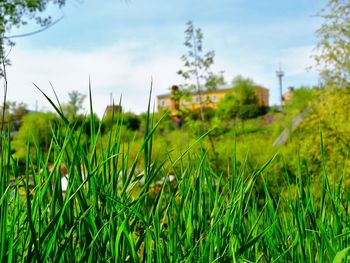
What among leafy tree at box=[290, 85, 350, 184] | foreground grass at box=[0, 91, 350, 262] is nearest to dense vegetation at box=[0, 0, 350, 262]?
foreground grass at box=[0, 91, 350, 262]

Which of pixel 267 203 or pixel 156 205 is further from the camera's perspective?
pixel 267 203

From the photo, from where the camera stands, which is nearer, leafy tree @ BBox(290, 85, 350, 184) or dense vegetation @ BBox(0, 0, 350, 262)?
dense vegetation @ BBox(0, 0, 350, 262)

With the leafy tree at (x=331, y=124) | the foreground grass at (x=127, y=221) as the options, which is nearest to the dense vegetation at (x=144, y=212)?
the foreground grass at (x=127, y=221)

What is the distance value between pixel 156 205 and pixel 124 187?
0.08 meters

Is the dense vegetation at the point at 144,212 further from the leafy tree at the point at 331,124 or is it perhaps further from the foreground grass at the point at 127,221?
the leafy tree at the point at 331,124

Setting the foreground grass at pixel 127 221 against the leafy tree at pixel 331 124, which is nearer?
the foreground grass at pixel 127 221

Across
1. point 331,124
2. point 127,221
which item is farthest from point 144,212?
point 331,124

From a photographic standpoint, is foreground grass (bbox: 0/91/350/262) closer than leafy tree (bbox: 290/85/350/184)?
Yes

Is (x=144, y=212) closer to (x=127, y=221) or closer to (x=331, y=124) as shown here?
(x=127, y=221)

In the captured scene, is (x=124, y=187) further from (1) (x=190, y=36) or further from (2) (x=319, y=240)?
(1) (x=190, y=36)

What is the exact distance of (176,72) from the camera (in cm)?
838

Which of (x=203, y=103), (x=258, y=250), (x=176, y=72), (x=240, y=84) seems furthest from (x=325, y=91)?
(x=240, y=84)

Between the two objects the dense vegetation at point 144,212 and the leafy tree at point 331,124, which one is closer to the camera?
the dense vegetation at point 144,212

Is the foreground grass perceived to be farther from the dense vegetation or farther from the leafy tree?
the leafy tree
